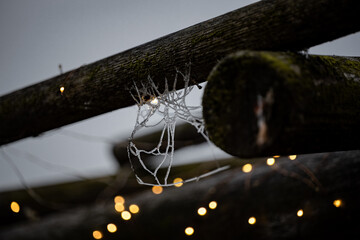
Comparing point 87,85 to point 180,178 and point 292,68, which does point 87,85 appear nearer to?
point 292,68

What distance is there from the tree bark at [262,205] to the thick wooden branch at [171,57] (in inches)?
29.9

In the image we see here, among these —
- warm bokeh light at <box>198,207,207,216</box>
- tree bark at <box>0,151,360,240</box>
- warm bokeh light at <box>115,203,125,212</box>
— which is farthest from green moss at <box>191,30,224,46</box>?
warm bokeh light at <box>115,203,125,212</box>

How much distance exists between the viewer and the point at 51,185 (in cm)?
253

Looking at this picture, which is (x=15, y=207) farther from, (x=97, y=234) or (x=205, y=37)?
(x=205, y=37)

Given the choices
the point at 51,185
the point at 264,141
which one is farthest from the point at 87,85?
the point at 51,185

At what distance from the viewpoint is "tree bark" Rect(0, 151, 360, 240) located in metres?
1.11

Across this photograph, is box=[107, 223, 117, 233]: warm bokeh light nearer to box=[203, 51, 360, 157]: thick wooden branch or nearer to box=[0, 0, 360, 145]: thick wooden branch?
box=[0, 0, 360, 145]: thick wooden branch

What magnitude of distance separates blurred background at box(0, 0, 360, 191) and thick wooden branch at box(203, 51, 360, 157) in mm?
1360

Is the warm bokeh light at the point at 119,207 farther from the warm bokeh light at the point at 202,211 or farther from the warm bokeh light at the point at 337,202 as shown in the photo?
the warm bokeh light at the point at 337,202

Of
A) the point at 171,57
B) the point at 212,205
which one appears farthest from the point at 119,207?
the point at 171,57

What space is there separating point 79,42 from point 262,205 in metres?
2.78

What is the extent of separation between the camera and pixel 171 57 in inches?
33.1

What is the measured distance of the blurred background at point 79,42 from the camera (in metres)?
2.38

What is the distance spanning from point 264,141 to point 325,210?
817 millimetres
